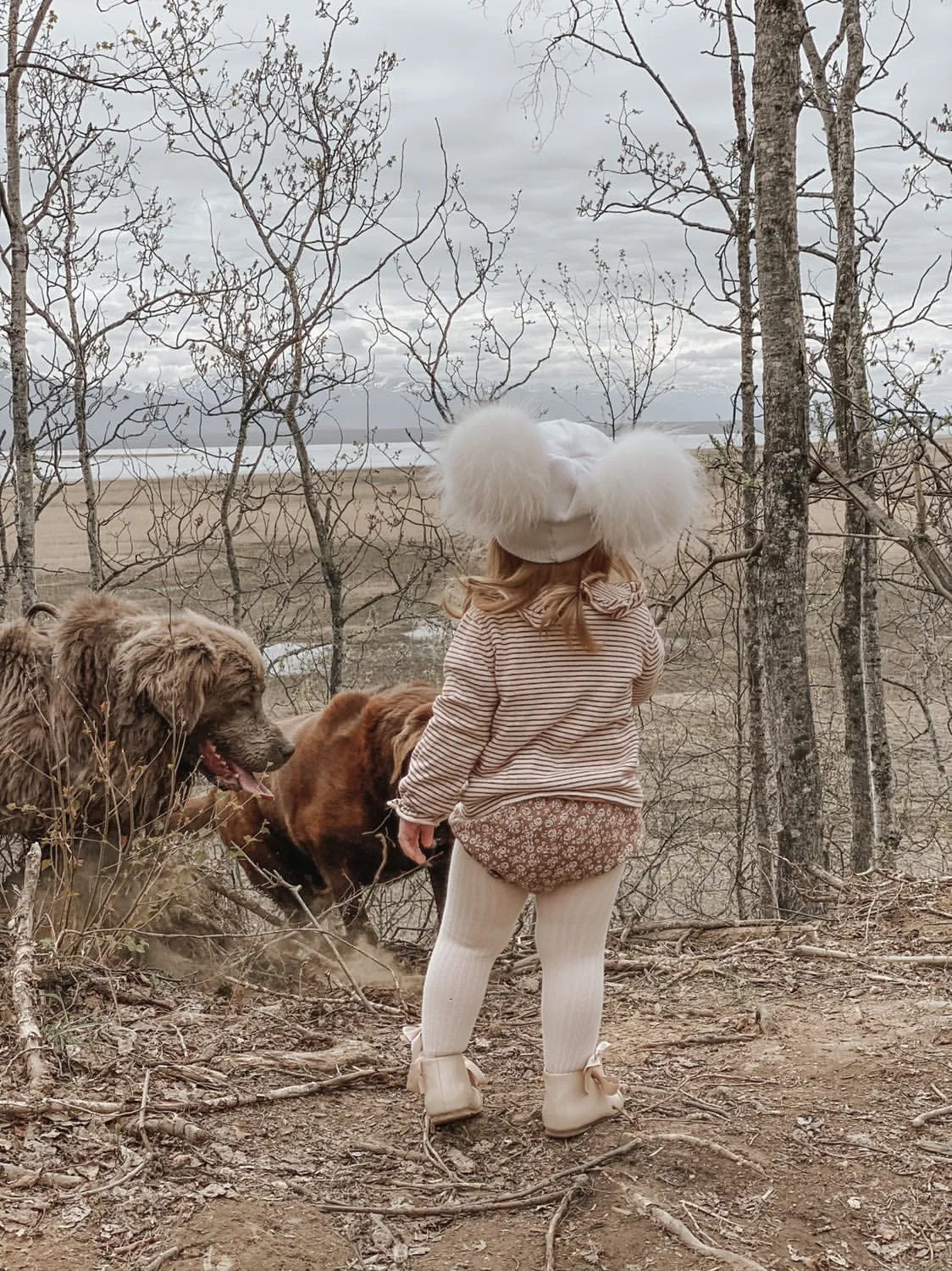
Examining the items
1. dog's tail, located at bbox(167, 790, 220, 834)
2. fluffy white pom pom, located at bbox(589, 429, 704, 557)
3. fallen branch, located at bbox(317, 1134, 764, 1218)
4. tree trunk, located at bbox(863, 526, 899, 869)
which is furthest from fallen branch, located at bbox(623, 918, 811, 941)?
tree trunk, located at bbox(863, 526, 899, 869)

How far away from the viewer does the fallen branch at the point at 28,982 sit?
3623 mm

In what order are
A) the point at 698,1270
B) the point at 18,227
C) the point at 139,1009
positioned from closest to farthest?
the point at 698,1270
the point at 139,1009
the point at 18,227

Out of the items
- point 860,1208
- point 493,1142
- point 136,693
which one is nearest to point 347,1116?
point 493,1142

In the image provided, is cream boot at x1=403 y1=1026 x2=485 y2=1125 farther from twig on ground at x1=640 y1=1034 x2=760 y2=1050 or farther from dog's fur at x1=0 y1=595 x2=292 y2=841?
dog's fur at x1=0 y1=595 x2=292 y2=841

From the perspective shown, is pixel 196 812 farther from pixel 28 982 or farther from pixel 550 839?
pixel 550 839

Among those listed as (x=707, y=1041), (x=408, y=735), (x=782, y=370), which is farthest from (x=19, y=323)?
(x=707, y=1041)

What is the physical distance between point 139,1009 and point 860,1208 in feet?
8.27

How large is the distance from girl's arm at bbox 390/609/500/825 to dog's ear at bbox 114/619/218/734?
91.5 inches

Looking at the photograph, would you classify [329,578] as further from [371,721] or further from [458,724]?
[458,724]

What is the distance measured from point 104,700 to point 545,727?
287cm

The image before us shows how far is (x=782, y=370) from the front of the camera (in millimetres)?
6543

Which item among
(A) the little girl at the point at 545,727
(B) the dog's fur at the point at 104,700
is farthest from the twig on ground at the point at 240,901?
(A) the little girl at the point at 545,727

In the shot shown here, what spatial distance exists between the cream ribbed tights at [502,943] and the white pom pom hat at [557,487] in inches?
37.8

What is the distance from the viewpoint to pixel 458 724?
352 centimetres
